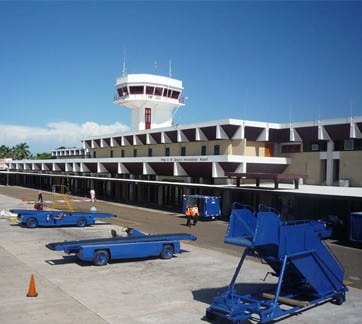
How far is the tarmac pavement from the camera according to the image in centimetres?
1287

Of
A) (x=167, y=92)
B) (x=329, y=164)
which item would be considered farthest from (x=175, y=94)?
(x=329, y=164)

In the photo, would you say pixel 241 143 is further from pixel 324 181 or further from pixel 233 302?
pixel 233 302

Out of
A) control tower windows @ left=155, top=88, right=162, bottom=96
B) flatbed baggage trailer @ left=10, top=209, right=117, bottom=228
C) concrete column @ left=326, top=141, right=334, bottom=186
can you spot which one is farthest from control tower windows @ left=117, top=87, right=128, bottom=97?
flatbed baggage trailer @ left=10, top=209, right=117, bottom=228

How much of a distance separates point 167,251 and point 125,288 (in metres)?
5.69

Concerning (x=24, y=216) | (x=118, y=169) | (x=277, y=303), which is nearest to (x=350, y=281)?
(x=277, y=303)

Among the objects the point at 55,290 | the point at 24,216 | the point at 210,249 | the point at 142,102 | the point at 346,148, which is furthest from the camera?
the point at 142,102

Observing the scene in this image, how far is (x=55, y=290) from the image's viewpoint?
1537cm

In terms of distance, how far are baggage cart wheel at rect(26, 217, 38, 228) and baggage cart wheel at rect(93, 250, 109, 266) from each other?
13.4m

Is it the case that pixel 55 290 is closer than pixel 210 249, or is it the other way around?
pixel 55 290

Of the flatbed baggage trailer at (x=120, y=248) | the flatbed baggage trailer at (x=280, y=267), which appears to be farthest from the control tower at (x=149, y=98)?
the flatbed baggage trailer at (x=280, y=267)

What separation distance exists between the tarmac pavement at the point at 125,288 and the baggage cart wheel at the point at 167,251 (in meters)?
0.30

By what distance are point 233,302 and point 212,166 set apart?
31.0 metres

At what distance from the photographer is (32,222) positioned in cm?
3139

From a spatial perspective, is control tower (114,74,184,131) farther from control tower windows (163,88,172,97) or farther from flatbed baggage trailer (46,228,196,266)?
flatbed baggage trailer (46,228,196,266)
